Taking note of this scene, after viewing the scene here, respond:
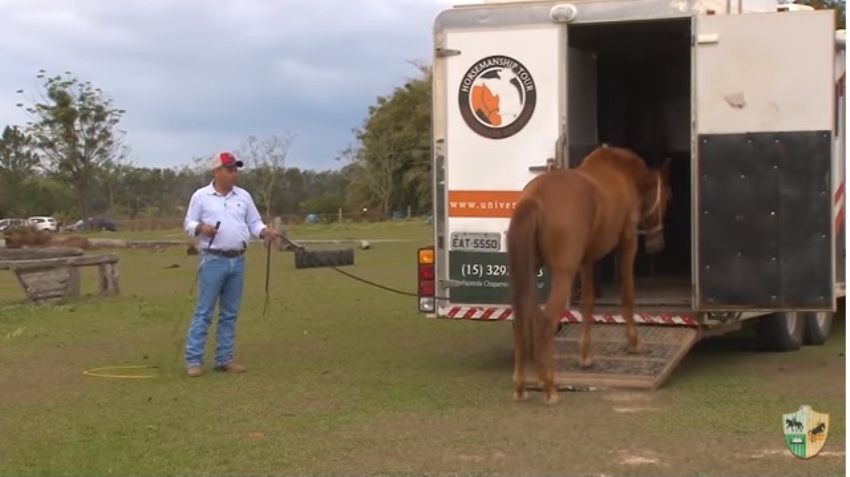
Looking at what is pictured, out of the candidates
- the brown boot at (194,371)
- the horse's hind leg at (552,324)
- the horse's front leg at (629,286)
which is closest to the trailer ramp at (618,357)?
the horse's front leg at (629,286)

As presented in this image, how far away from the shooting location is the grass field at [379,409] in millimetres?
6117

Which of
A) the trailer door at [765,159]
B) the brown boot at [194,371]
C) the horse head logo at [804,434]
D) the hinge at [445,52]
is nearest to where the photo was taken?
the horse head logo at [804,434]

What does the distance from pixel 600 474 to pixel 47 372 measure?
552 centimetres

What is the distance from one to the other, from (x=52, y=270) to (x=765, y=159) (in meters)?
10.2

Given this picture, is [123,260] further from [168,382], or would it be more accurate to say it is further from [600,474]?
[600,474]

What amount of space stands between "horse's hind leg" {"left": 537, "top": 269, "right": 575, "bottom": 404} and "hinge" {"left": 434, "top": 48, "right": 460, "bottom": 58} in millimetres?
2027

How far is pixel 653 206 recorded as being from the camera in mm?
9078

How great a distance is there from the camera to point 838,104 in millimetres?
8969

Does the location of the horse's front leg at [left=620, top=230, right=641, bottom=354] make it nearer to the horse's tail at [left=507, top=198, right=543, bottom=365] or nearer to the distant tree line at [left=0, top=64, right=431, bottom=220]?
the horse's tail at [left=507, top=198, right=543, bottom=365]

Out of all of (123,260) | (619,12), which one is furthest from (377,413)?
(123,260)

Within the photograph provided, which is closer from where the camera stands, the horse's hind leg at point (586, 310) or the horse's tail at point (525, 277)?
the horse's tail at point (525, 277)

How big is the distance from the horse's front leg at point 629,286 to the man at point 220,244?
2823 mm

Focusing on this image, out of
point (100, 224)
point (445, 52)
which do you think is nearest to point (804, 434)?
point (445, 52)

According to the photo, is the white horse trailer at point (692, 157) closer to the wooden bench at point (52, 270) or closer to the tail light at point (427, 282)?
the tail light at point (427, 282)
